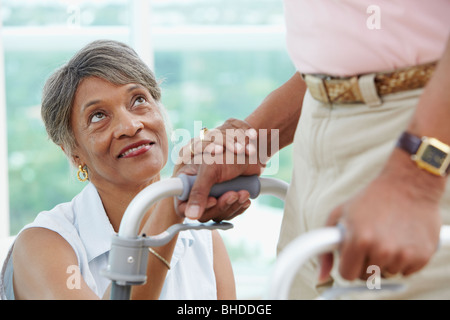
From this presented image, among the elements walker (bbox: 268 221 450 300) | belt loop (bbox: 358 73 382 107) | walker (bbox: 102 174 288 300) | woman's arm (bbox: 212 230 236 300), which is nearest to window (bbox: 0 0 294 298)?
woman's arm (bbox: 212 230 236 300)

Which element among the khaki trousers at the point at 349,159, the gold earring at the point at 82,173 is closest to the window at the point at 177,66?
the gold earring at the point at 82,173

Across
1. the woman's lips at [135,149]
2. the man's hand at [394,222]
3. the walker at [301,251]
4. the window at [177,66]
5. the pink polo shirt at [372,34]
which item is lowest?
the window at [177,66]

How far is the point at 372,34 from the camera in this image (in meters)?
0.86

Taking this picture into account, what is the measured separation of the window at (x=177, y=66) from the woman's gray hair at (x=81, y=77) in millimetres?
2495

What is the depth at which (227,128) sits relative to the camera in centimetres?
118

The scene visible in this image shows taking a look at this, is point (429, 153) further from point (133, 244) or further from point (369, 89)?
point (133, 244)

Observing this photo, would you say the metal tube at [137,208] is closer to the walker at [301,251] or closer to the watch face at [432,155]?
the walker at [301,251]

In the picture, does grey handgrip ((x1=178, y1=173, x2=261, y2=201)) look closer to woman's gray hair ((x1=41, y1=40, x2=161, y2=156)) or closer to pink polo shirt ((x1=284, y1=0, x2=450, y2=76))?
pink polo shirt ((x1=284, y1=0, x2=450, y2=76))

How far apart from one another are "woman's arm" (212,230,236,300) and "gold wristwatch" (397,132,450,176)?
4.17 feet

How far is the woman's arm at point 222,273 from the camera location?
192cm

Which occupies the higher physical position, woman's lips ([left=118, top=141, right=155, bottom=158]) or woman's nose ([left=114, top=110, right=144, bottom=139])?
woman's nose ([left=114, top=110, right=144, bottom=139])

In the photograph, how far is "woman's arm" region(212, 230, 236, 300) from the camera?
1915 mm
